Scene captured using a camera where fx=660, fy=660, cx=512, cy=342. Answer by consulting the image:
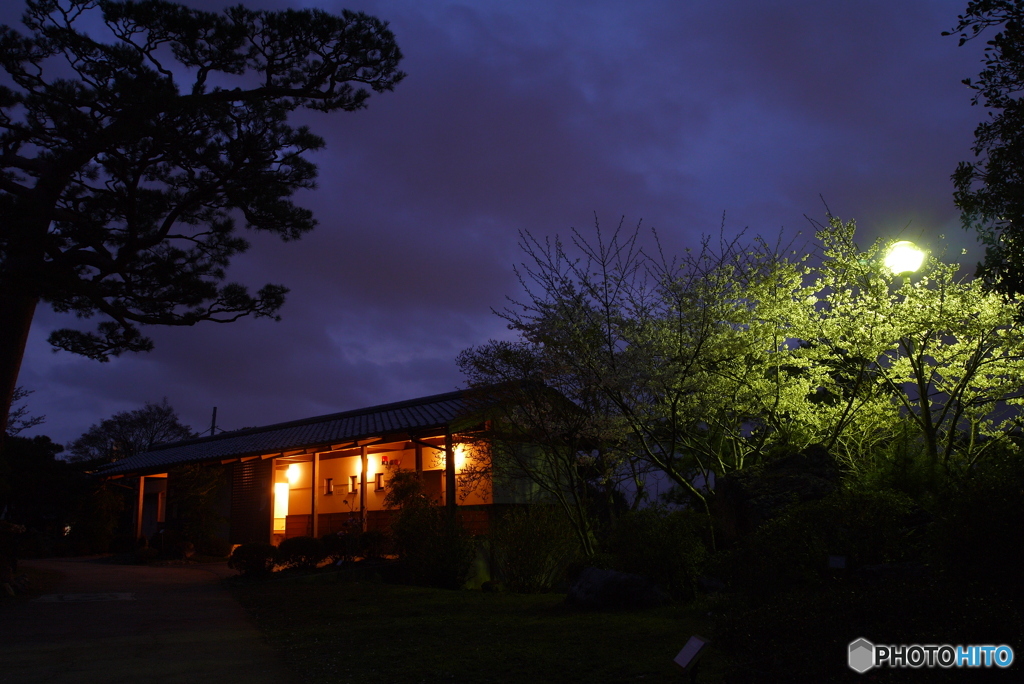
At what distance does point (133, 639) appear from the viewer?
22.9 ft

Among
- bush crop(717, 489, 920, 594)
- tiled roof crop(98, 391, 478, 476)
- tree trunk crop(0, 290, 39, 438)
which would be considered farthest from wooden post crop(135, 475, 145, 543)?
bush crop(717, 489, 920, 594)

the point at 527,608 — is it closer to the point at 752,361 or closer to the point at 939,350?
the point at 752,361

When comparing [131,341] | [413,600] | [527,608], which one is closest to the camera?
[527,608]

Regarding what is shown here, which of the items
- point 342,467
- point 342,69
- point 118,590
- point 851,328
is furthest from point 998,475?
point 342,467

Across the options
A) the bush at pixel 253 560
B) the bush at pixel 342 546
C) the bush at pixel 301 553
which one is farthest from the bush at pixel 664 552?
the bush at pixel 253 560

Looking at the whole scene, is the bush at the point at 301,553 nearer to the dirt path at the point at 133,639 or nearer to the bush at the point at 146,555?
the dirt path at the point at 133,639

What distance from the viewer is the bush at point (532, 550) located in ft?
36.0

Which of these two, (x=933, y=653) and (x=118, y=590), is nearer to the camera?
(x=933, y=653)

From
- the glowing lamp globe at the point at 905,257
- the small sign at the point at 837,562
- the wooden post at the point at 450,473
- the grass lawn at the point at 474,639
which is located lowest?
the grass lawn at the point at 474,639

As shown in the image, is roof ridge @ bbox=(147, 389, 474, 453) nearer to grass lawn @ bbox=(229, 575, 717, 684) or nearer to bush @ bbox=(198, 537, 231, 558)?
bush @ bbox=(198, 537, 231, 558)

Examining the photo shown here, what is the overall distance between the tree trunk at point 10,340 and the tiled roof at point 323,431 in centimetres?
666

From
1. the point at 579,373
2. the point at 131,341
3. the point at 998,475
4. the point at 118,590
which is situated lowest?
the point at 118,590

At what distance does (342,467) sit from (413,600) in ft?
37.8

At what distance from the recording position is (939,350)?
9.28 metres
